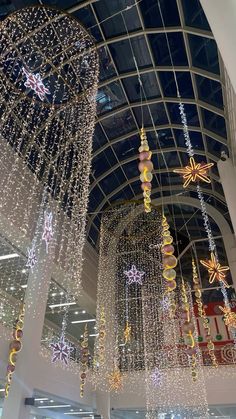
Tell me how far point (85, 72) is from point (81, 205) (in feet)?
11.3

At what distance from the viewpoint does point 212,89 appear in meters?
9.76

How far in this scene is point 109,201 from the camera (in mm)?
14516

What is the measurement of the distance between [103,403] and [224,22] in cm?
1156

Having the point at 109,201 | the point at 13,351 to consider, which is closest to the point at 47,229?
the point at 13,351

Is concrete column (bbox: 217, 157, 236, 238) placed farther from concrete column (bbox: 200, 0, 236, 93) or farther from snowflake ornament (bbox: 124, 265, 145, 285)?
concrete column (bbox: 200, 0, 236, 93)

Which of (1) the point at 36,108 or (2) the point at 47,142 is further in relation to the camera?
(2) the point at 47,142

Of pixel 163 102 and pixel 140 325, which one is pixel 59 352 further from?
pixel 163 102

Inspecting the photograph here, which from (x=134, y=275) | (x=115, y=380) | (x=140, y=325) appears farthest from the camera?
(x=140, y=325)

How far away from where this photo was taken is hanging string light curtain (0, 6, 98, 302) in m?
6.98

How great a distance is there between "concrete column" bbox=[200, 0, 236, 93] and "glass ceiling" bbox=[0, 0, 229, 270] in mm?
4894

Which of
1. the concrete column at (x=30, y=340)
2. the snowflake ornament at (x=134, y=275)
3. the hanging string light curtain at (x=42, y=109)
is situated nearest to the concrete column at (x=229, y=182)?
the hanging string light curtain at (x=42, y=109)

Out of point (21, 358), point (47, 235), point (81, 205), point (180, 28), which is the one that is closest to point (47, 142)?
point (81, 205)

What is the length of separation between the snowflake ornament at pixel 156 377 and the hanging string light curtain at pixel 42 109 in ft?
14.2

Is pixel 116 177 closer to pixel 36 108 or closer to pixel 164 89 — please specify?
pixel 164 89
